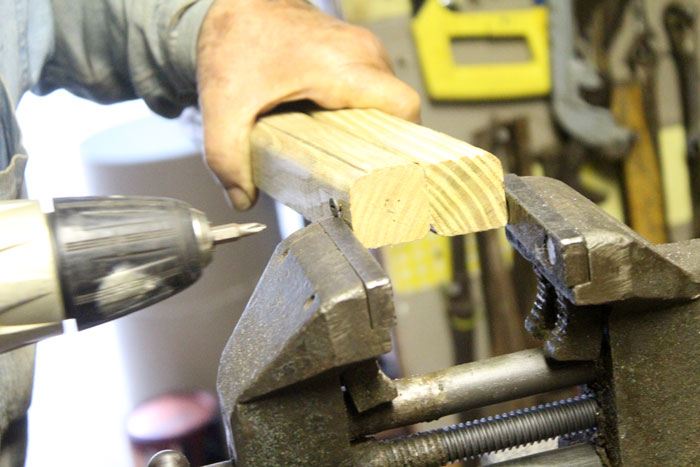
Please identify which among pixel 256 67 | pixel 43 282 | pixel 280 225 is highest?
pixel 256 67

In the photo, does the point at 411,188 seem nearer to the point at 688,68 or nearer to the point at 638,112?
the point at 638,112

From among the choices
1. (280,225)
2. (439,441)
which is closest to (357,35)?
(439,441)

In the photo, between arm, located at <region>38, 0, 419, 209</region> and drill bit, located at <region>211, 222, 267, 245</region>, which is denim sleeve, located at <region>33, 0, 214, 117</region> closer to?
arm, located at <region>38, 0, 419, 209</region>

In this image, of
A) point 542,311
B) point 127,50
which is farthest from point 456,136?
point 542,311

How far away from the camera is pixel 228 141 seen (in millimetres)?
963

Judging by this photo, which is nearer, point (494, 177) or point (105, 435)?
point (494, 177)

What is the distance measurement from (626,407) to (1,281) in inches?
19.4

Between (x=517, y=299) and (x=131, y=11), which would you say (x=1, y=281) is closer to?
(x=131, y=11)

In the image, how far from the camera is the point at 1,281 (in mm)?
512

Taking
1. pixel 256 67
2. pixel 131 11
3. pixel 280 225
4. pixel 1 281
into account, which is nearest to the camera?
pixel 1 281

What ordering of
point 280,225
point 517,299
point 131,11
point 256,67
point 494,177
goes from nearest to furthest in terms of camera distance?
1. point 494,177
2. point 256,67
3. point 131,11
4. point 280,225
5. point 517,299

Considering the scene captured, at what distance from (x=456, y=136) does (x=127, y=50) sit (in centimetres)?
125

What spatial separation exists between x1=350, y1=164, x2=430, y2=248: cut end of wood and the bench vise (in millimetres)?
21

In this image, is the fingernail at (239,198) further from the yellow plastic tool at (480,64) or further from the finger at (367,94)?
the yellow plastic tool at (480,64)
